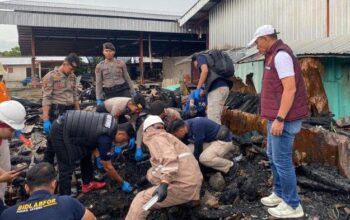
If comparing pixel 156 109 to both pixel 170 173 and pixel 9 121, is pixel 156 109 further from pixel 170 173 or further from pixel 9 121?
pixel 9 121

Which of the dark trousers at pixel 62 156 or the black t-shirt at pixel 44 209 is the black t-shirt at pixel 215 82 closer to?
the dark trousers at pixel 62 156

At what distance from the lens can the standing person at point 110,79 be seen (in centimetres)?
585

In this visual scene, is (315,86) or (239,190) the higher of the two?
(315,86)

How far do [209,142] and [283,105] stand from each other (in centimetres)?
199

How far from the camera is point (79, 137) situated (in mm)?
3930

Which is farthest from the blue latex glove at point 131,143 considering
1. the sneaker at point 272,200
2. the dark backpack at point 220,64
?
the sneaker at point 272,200

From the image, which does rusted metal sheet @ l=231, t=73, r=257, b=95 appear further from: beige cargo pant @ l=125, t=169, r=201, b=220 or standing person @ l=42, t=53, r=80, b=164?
beige cargo pant @ l=125, t=169, r=201, b=220

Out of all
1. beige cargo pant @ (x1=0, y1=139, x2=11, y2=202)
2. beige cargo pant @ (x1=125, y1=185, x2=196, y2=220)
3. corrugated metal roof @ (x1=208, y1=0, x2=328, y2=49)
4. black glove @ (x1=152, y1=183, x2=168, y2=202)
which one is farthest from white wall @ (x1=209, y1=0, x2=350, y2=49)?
beige cargo pant @ (x1=0, y1=139, x2=11, y2=202)

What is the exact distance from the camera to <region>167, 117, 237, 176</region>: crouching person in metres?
4.52

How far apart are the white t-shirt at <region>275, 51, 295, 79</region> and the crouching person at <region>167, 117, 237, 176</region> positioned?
1620mm

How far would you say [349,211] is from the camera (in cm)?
353

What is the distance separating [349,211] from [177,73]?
1269cm

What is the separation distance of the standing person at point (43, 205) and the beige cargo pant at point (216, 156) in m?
2.42

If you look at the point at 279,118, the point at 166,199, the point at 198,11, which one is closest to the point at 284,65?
the point at 279,118
